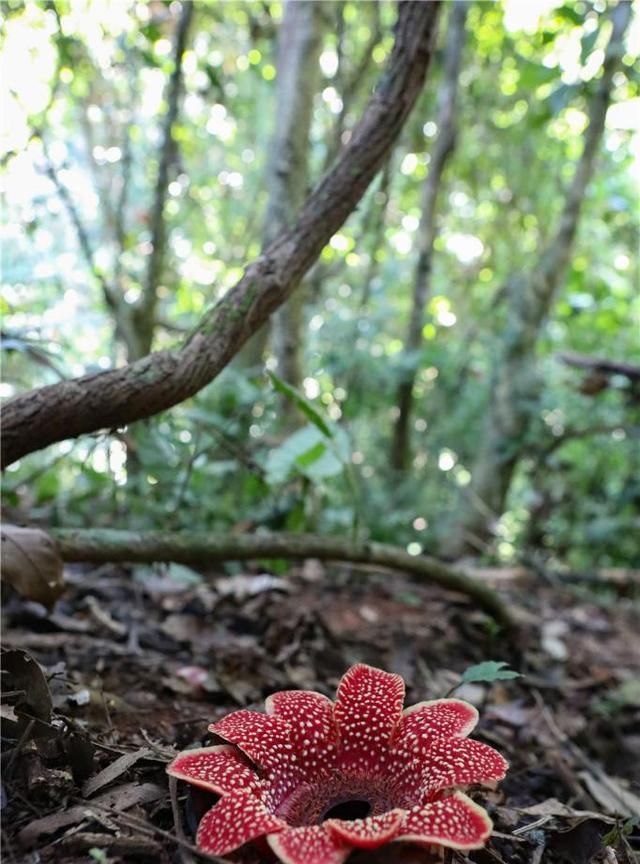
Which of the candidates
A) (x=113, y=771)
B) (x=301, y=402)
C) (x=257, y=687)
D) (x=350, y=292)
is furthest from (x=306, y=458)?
(x=350, y=292)

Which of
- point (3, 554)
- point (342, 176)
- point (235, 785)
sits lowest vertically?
point (235, 785)

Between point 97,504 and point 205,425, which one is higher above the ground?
point 205,425

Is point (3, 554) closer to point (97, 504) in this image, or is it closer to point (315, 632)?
point (315, 632)

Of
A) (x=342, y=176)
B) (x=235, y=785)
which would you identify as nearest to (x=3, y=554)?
(x=235, y=785)

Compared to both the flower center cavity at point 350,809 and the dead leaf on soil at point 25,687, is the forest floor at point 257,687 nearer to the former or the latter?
the dead leaf on soil at point 25,687

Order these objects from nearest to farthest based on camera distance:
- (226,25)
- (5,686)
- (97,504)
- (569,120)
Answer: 1. (5,686)
2. (97,504)
3. (226,25)
4. (569,120)

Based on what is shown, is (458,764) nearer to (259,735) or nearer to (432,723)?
(432,723)
